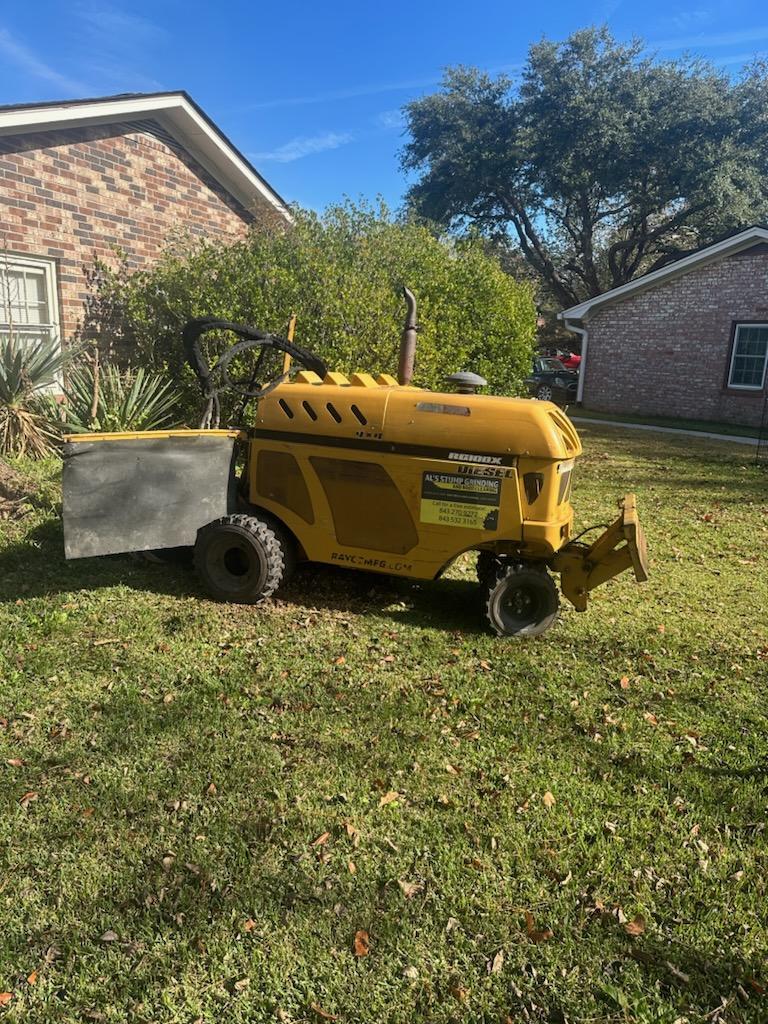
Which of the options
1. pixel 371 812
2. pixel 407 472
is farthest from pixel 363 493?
pixel 371 812

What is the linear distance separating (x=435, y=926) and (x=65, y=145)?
9.76 metres

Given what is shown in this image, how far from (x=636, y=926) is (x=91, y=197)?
9.97m

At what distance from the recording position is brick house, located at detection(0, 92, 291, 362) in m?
8.50

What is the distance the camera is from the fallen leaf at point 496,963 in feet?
7.14

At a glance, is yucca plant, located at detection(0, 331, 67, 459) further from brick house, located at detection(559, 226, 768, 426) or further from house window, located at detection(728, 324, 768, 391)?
house window, located at detection(728, 324, 768, 391)

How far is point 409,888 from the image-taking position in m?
2.47

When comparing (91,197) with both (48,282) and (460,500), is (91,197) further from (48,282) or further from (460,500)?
(460,500)

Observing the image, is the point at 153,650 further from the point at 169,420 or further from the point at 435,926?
the point at 169,420

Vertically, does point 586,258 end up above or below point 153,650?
above

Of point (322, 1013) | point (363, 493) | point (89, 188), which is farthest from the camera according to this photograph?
point (89, 188)

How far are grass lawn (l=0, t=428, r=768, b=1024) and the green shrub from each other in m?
4.42

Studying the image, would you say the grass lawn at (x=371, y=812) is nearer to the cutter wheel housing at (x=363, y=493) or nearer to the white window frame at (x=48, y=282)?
the cutter wheel housing at (x=363, y=493)

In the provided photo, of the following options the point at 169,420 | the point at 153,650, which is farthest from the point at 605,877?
the point at 169,420

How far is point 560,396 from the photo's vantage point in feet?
73.4
